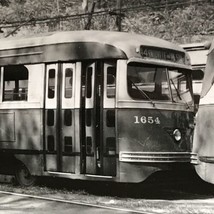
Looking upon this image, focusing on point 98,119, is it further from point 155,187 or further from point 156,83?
point 155,187

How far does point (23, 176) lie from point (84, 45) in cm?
311

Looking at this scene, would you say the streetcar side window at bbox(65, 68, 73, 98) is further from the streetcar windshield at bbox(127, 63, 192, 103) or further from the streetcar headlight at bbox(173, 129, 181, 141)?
the streetcar headlight at bbox(173, 129, 181, 141)

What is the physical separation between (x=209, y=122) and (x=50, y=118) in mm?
3327

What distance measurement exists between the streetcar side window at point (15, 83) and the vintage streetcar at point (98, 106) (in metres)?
0.02

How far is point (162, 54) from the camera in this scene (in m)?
10.2

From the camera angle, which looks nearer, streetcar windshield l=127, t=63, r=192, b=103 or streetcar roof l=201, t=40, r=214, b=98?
streetcar roof l=201, t=40, r=214, b=98

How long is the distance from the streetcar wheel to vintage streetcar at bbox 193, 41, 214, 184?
4014 millimetres

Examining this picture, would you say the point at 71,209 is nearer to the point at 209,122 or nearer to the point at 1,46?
the point at 209,122

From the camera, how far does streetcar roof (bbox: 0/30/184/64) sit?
9734 mm

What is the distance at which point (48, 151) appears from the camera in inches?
406

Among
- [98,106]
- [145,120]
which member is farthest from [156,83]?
[98,106]

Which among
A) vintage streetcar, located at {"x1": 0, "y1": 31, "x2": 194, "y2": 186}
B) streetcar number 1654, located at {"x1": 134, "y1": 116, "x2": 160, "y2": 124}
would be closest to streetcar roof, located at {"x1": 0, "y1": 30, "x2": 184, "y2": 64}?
vintage streetcar, located at {"x1": 0, "y1": 31, "x2": 194, "y2": 186}

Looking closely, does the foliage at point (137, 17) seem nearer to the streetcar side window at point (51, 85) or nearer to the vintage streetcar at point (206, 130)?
the streetcar side window at point (51, 85)

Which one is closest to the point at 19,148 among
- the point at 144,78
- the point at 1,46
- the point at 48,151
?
the point at 48,151
